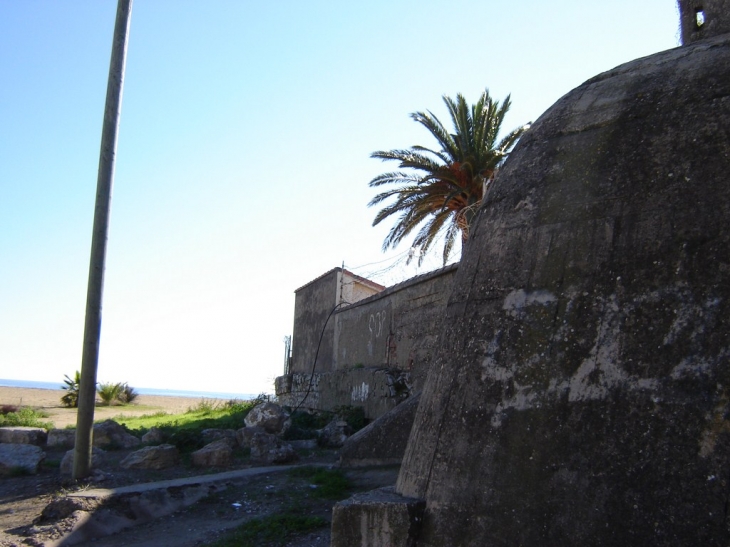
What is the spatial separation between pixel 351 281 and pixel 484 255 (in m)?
13.1

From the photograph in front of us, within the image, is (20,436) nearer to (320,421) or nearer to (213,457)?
(213,457)

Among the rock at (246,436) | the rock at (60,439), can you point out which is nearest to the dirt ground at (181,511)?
the rock at (246,436)

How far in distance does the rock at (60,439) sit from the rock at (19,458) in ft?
6.10

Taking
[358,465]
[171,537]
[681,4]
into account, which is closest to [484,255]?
[681,4]

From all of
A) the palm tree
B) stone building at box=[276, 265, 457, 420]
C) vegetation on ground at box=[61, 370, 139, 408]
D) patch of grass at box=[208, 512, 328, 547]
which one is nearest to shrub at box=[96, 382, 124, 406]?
vegetation on ground at box=[61, 370, 139, 408]

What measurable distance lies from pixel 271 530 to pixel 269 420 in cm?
641

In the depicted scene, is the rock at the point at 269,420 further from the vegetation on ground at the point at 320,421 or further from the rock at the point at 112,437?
the rock at the point at 112,437

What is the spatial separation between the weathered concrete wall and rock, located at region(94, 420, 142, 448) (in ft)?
19.0

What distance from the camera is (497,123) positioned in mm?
15953

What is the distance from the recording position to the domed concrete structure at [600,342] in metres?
2.47

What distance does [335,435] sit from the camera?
10500 mm

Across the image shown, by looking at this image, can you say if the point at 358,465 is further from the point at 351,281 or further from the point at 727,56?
the point at 351,281

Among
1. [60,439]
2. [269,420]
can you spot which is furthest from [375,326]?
[60,439]

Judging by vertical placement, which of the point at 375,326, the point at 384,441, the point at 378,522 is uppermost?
the point at 375,326
